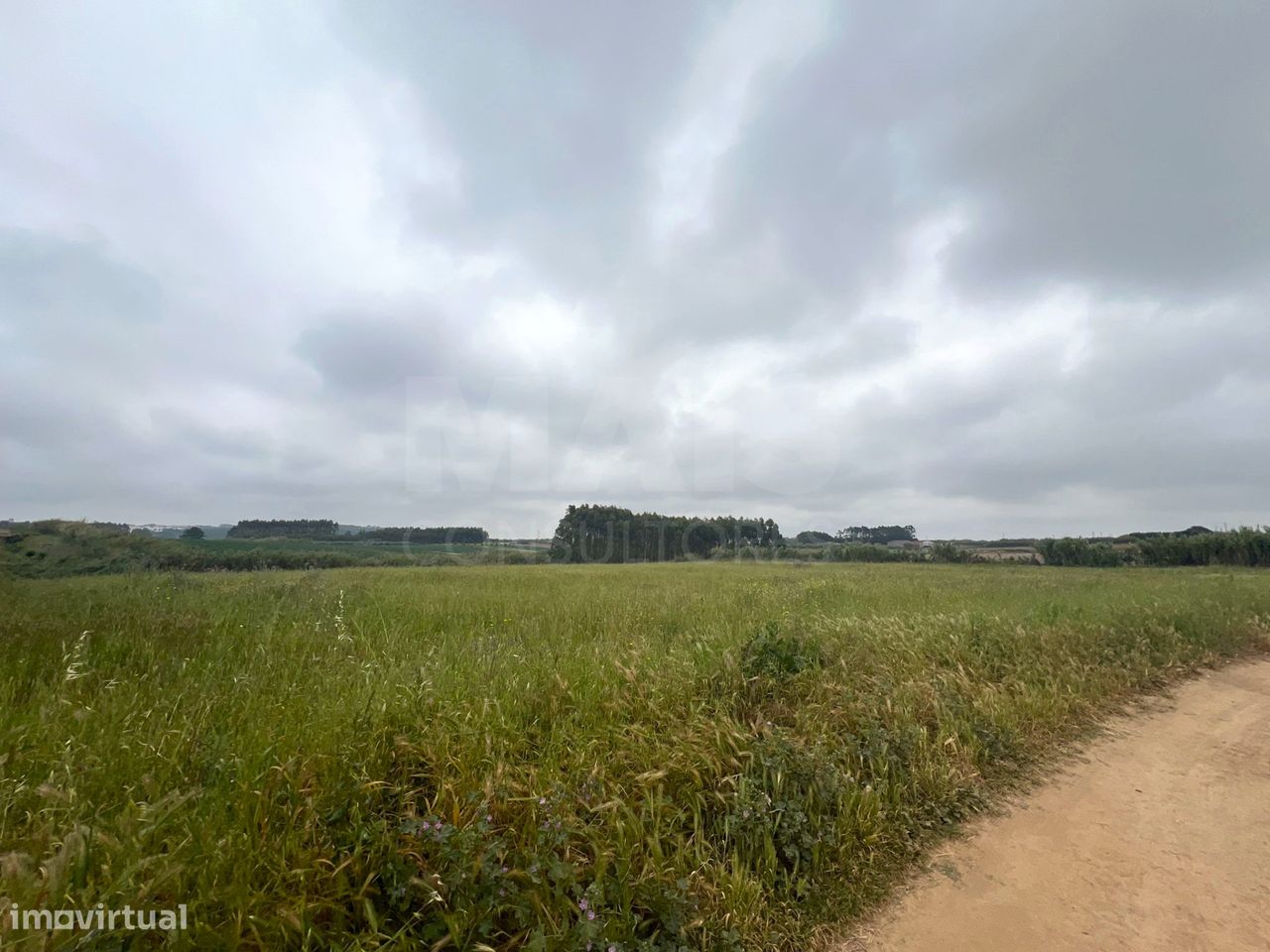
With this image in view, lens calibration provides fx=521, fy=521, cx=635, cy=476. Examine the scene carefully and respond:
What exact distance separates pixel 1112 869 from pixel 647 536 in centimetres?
5923

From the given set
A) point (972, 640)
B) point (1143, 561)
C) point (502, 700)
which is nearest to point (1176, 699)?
point (972, 640)

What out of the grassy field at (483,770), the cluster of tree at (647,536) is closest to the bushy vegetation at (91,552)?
the grassy field at (483,770)

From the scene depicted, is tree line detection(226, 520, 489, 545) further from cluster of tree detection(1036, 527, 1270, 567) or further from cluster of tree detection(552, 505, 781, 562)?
cluster of tree detection(1036, 527, 1270, 567)

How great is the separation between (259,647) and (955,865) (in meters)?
5.89

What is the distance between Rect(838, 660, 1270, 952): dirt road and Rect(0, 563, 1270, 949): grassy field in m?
0.27

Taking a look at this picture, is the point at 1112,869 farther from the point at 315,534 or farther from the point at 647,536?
the point at 647,536

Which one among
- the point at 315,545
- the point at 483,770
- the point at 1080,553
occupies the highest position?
the point at 315,545

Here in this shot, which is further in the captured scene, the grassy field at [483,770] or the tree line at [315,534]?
the tree line at [315,534]

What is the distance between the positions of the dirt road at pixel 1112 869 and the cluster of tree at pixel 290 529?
28.6m

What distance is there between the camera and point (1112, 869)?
10.1 ft

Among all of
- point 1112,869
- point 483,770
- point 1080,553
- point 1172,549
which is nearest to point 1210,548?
point 1172,549

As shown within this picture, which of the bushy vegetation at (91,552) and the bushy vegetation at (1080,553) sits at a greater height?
the bushy vegetation at (91,552)

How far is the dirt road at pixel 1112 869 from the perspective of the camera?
2.62 m

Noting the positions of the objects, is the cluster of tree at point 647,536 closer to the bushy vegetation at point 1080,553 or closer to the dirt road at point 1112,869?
the bushy vegetation at point 1080,553
